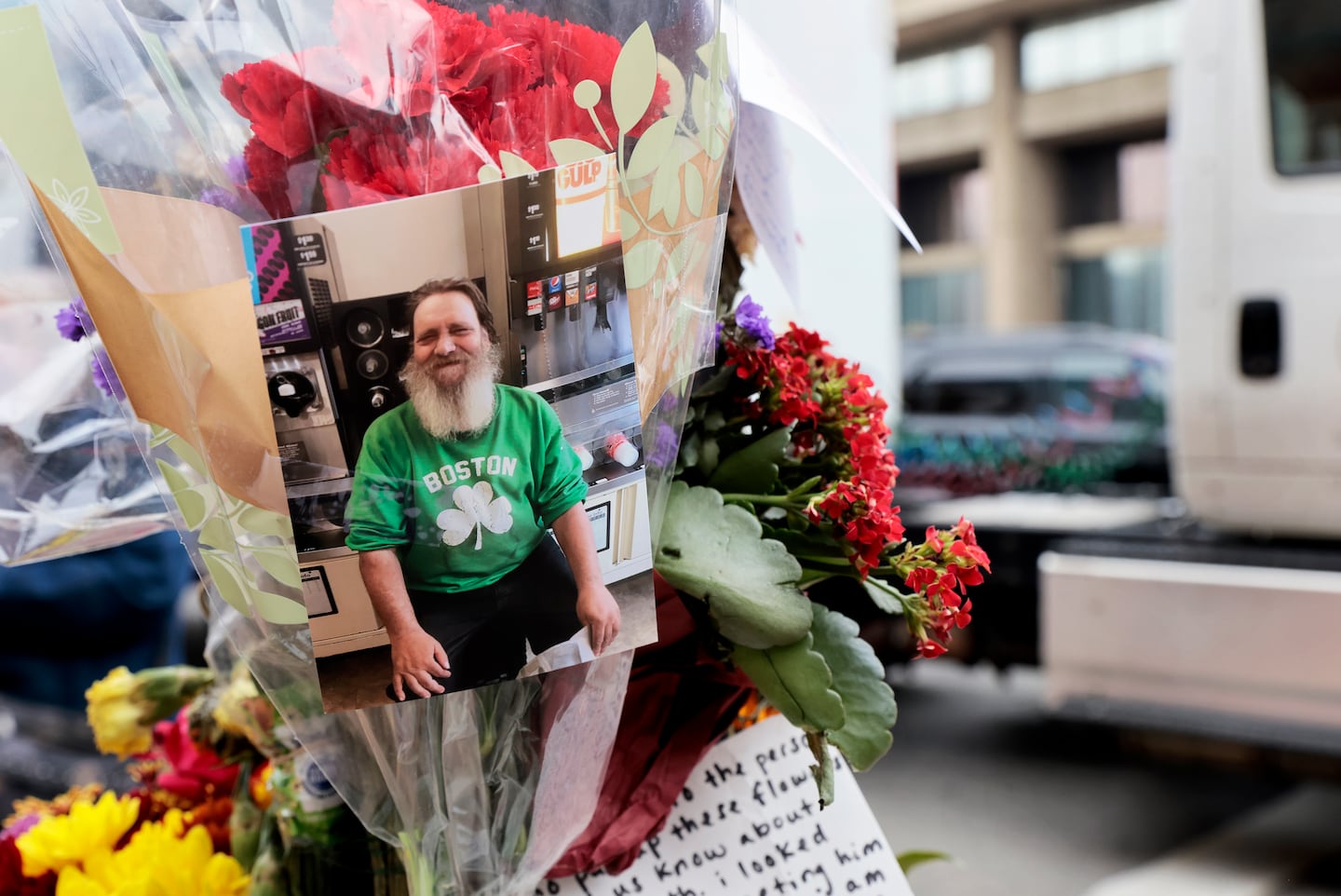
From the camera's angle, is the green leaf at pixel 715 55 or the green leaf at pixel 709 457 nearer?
the green leaf at pixel 715 55

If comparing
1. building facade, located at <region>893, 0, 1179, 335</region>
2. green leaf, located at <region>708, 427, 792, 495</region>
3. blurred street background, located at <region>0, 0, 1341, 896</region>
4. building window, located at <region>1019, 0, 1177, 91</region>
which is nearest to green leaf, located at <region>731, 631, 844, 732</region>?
green leaf, located at <region>708, 427, 792, 495</region>

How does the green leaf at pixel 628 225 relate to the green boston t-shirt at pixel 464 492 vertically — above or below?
above

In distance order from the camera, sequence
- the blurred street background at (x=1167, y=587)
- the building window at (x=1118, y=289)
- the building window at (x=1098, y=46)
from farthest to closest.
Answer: the building window at (x=1118, y=289), the building window at (x=1098, y=46), the blurred street background at (x=1167, y=587)

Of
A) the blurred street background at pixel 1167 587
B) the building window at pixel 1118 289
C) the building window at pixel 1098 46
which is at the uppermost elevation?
the building window at pixel 1098 46

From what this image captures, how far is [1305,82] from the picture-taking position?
A: 9.09ft

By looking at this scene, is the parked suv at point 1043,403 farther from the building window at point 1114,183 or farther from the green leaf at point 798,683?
the building window at point 1114,183

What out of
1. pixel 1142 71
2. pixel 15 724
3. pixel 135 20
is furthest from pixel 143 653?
pixel 1142 71

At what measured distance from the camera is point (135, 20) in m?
0.55

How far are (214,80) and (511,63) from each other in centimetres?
14

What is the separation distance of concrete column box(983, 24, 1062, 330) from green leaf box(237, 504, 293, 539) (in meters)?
14.0

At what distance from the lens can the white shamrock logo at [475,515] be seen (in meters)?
0.55

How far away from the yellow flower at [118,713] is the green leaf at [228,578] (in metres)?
0.44

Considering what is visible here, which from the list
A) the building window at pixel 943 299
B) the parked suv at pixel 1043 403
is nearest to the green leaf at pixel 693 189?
the parked suv at pixel 1043 403

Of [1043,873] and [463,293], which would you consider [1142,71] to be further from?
[463,293]
